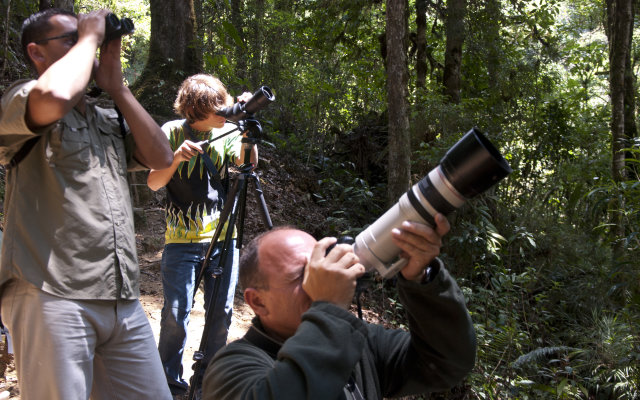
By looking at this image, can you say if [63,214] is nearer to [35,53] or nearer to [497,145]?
[35,53]

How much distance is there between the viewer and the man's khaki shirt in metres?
1.79

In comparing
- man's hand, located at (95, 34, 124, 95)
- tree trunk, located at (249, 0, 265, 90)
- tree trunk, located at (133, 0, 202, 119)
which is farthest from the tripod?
tree trunk, located at (249, 0, 265, 90)

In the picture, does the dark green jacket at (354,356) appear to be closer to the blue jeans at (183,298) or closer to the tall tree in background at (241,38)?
the blue jeans at (183,298)

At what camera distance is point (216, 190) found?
10.4ft

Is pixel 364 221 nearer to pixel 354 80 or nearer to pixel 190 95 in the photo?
pixel 354 80

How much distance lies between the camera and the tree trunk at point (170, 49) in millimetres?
8016

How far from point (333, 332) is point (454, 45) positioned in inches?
328

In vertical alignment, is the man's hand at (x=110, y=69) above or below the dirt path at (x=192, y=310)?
above

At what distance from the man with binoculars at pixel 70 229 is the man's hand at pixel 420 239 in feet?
3.63

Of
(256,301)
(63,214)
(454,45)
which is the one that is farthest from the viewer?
(454,45)

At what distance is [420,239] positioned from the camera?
Answer: 1325 mm

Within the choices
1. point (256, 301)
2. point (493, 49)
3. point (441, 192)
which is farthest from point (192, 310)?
point (493, 49)

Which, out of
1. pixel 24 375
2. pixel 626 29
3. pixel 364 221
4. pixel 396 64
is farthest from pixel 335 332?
pixel 626 29

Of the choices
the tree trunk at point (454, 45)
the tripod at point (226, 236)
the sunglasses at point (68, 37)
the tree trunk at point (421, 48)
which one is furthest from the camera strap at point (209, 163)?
the tree trunk at point (421, 48)
